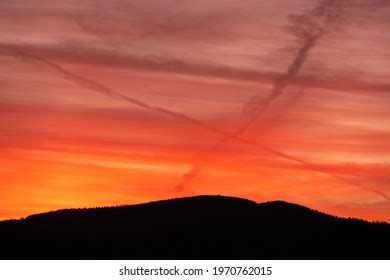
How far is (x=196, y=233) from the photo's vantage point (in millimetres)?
→ 71688

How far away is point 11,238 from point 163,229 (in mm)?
13226

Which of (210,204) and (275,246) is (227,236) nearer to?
(275,246)

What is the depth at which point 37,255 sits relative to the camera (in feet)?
208

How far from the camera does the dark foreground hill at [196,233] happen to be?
64062 mm

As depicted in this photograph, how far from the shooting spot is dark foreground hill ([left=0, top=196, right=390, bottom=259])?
64062mm
